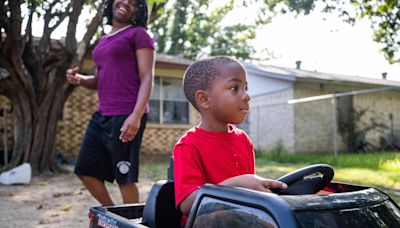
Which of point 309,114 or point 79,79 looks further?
point 309,114

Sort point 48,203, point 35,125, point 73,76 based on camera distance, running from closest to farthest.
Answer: point 73,76
point 48,203
point 35,125

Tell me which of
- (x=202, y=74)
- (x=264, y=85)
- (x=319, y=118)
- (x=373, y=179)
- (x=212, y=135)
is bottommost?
(x=373, y=179)

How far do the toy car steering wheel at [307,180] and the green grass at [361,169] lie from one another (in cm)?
396

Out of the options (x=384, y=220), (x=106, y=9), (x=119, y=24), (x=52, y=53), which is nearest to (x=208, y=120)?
(x=384, y=220)

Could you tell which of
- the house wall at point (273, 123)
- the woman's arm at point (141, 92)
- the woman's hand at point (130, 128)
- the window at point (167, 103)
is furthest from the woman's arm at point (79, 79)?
the house wall at point (273, 123)

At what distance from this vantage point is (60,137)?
44.9ft

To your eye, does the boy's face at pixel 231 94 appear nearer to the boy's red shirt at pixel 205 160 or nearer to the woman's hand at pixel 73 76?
the boy's red shirt at pixel 205 160

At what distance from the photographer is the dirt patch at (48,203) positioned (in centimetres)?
482

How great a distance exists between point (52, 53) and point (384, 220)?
358 inches

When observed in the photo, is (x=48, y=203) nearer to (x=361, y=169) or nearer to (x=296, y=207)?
(x=296, y=207)

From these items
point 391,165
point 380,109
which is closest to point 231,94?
point 391,165

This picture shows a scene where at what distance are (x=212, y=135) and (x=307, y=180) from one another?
0.53 meters

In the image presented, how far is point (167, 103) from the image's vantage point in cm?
1622

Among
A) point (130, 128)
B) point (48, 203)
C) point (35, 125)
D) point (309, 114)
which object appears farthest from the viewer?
point (309, 114)
